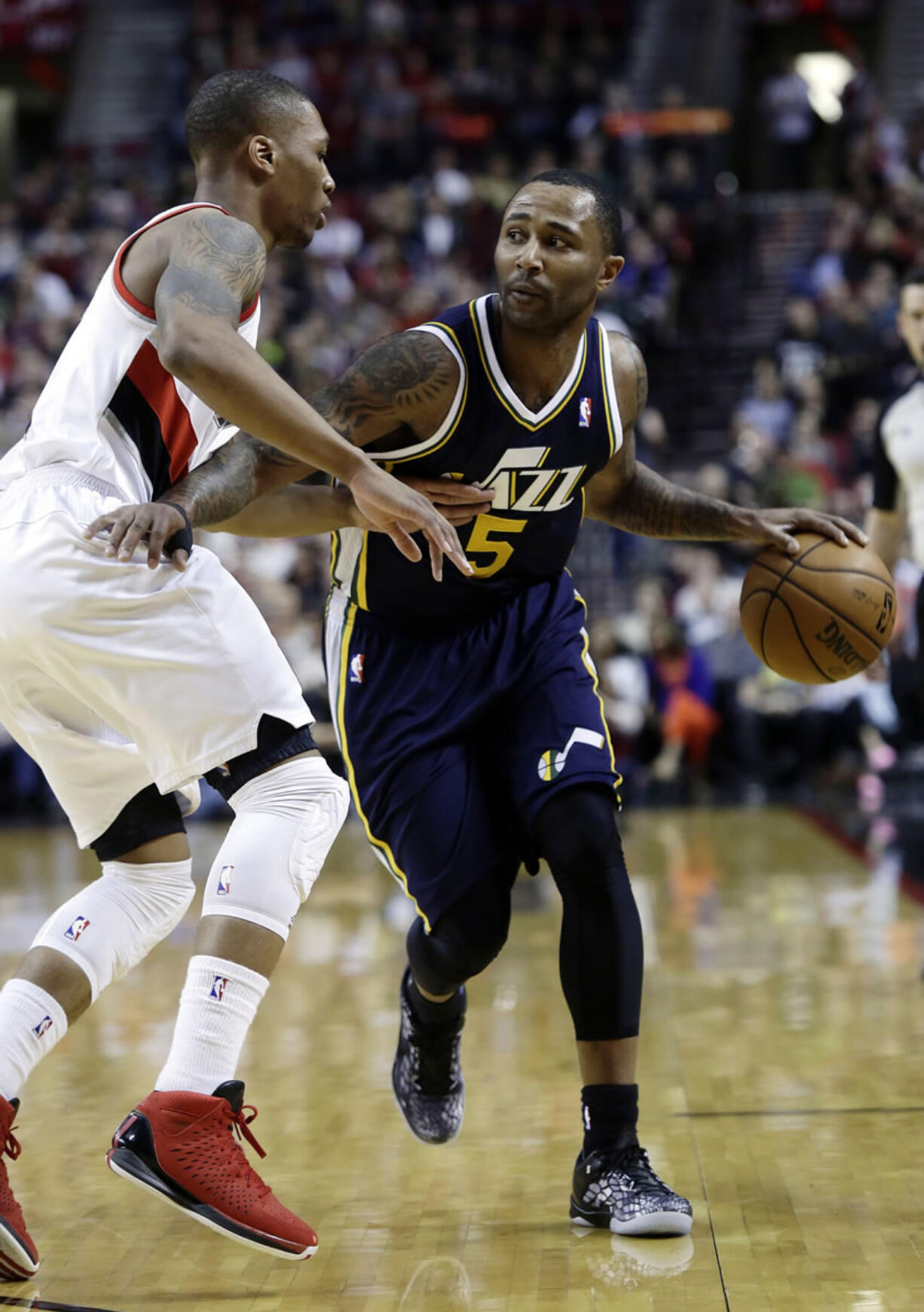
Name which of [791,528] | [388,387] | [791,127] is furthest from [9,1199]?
[791,127]

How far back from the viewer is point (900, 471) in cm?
505

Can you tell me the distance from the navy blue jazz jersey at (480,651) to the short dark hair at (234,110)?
52 centimetres

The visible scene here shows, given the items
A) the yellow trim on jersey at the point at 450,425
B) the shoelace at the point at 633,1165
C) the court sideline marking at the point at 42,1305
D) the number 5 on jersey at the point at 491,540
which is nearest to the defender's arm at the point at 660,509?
the number 5 on jersey at the point at 491,540

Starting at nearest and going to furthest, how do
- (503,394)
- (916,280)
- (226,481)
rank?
(226,481) → (503,394) → (916,280)

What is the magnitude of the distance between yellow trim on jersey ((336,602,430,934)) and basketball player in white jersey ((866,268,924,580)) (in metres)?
2.02

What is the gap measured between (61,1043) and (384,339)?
2492mm

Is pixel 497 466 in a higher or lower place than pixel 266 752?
higher

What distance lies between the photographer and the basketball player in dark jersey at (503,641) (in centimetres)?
314

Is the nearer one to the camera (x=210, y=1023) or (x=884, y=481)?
(x=210, y=1023)

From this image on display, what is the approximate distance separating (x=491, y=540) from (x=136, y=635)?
0.87m

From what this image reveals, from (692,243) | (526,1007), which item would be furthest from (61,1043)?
(692,243)

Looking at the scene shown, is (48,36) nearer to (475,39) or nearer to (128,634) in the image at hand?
(475,39)

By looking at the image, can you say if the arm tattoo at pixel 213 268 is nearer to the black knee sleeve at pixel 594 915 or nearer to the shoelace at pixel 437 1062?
the black knee sleeve at pixel 594 915

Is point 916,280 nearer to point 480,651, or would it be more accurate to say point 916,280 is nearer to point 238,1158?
point 480,651
